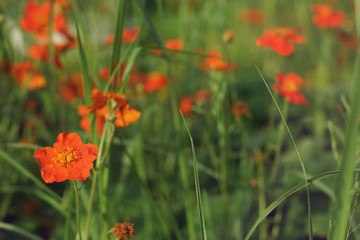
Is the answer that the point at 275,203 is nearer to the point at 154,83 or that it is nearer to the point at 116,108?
the point at 116,108

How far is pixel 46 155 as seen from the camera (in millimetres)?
548

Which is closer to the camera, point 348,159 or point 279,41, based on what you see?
point 348,159

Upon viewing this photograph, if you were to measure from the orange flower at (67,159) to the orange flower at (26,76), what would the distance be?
26.6 inches

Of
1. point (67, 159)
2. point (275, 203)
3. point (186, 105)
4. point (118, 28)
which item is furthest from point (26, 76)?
point (275, 203)

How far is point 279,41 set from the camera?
908mm

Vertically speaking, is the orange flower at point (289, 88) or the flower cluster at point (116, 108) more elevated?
the flower cluster at point (116, 108)

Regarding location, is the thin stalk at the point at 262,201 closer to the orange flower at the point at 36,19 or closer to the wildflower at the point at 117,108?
the wildflower at the point at 117,108

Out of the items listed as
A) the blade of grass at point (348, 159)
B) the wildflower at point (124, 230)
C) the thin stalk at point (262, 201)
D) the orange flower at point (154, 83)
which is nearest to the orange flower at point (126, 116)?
the wildflower at point (124, 230)

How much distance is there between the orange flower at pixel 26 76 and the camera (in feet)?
3.90

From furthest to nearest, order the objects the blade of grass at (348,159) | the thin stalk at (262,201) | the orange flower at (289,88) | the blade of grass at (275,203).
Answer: the thin stalk at (262,201), the orange flower at (289,88), the blade of grass at (275,203), the blade of grass at (348,159)

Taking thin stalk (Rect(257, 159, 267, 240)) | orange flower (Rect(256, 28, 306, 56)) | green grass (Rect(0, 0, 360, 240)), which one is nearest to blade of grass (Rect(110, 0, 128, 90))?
green grass (Rect(0, 0, 360, 240))

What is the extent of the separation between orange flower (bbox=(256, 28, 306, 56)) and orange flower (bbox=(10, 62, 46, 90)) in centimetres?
64

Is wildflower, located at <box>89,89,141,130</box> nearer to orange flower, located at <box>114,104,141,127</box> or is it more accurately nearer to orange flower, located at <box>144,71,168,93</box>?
orange flower, located at <box>114,104,141,127</box>

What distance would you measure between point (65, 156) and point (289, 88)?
54 centimetres
